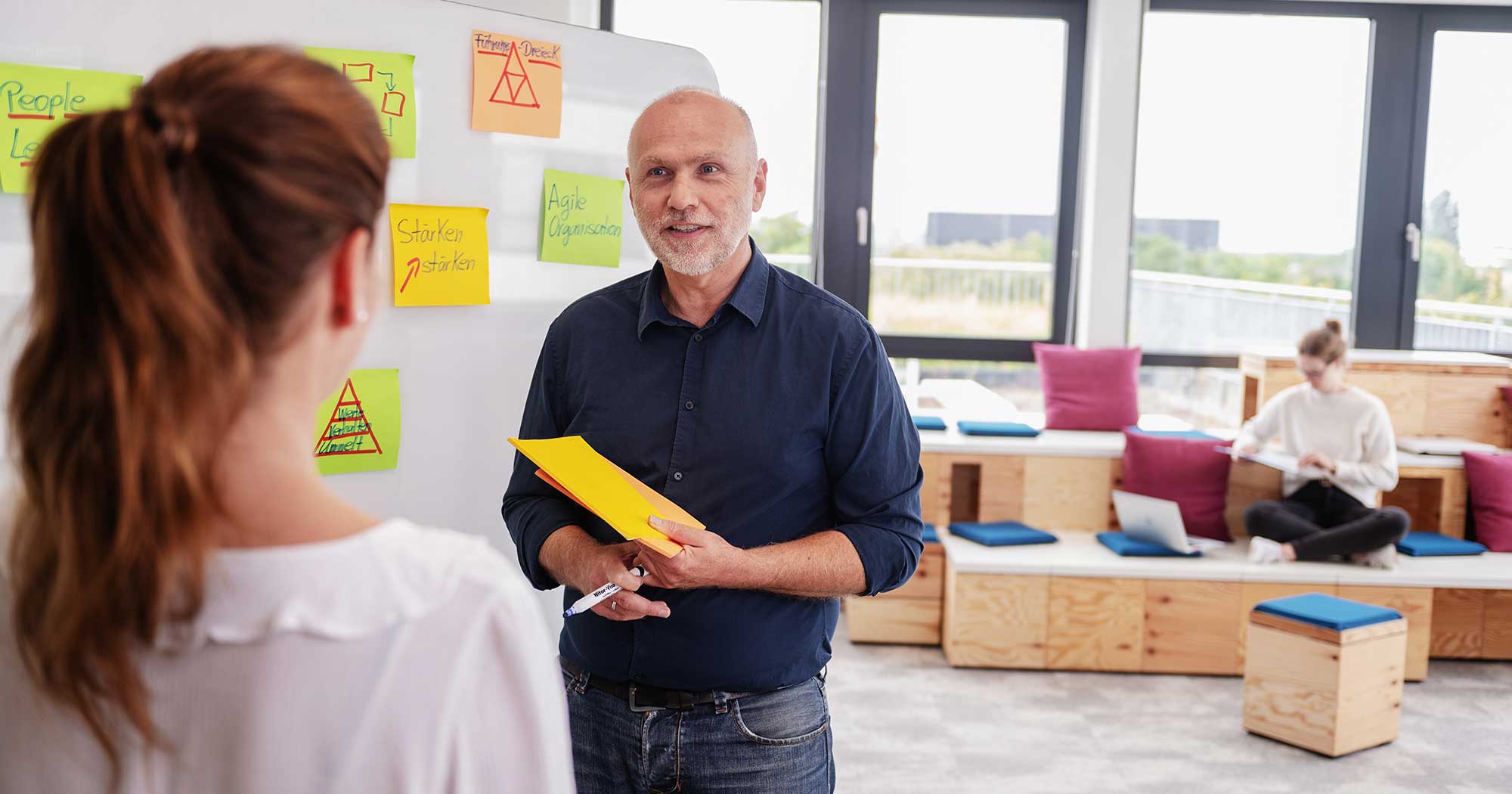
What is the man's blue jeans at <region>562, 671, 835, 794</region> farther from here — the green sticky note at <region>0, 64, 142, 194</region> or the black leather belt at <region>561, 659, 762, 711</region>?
the green sticky note at <region>0, 64, 142, 194</region>

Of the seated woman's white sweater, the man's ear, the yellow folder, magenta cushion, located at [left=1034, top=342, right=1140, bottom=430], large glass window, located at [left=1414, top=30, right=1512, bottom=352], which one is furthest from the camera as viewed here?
large glass window, located at [left=1414, top=30, right=1512, bottom=352]

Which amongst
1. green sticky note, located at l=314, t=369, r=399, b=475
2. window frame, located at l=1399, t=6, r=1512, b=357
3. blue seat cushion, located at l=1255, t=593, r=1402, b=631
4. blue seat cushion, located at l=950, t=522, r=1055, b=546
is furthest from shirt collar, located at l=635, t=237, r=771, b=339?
window frame, located at l=1399, t=6, r=1512, b=357

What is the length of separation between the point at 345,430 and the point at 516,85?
2.01 ft

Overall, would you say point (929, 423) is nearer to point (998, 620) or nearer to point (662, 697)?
point (998, 620)

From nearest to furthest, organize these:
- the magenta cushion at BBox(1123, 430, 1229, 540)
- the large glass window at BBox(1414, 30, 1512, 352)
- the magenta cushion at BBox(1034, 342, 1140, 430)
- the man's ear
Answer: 1. the man's ear
2. the magenta cushion at BBox(1123, 430, 1229, 540)
3. the magenta cushion at BBox(1034, 342, 1140, 430)
4. the large glass window at BBox(1414, 30, 1512, 352)

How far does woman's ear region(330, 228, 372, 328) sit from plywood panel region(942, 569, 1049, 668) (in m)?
3.53

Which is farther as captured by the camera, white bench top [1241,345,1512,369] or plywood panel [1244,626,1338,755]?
white bench top [1241,345,1512,369]

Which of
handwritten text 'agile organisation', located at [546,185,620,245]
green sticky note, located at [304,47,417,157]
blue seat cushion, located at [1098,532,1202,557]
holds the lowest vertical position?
blue seat cushion, located at [1098,532,1202,557]

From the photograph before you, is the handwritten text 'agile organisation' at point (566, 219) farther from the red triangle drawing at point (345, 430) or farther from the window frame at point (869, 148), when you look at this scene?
the window frame at point (869, 148)

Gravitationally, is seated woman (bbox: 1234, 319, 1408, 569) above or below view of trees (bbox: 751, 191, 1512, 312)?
below

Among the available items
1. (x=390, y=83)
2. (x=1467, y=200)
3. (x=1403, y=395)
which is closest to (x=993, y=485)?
(x=1403, y=395)

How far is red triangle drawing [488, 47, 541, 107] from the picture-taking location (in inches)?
73.9

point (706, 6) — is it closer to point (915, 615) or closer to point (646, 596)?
point (915, 615)

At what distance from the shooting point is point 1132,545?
13.4 feet
